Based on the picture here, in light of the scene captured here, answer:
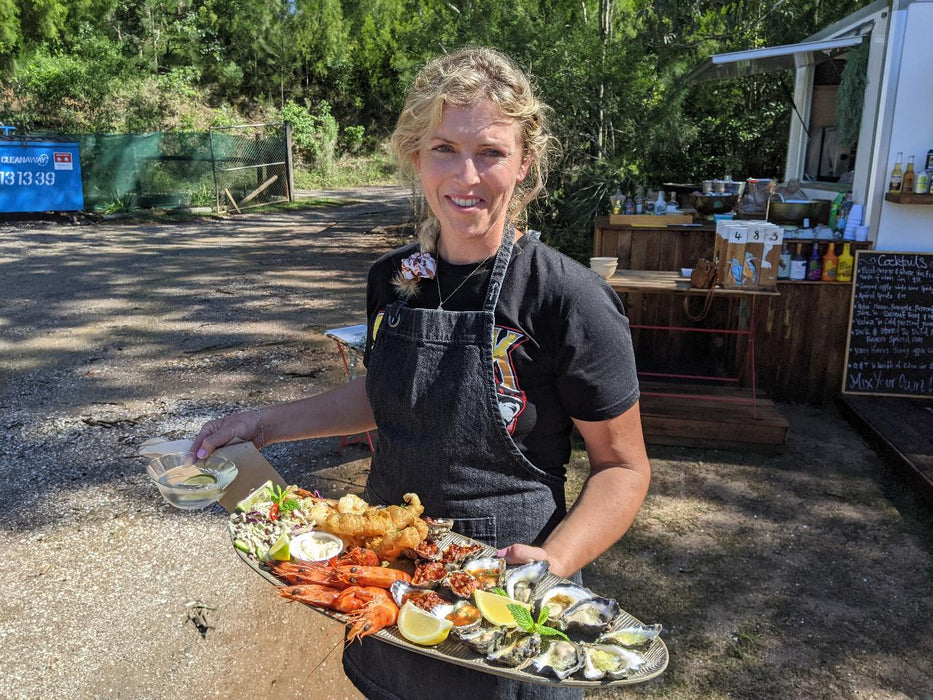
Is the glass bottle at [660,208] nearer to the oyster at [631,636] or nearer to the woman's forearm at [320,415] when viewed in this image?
the woman's forearm at [320,415]

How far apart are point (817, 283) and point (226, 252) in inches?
421

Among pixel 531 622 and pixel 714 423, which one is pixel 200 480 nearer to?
pixel 531 622

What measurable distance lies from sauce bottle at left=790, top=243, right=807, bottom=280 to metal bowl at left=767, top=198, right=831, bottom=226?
0.50 meters

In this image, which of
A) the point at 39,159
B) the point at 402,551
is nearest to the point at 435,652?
the point at 402,551

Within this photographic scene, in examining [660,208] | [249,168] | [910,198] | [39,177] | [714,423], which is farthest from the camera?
[249,168]

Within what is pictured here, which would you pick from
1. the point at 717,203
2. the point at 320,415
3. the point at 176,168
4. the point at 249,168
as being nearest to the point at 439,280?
the point at 320,415

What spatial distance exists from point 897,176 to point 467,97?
556cm

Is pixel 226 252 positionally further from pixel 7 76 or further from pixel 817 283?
pixel 7 76

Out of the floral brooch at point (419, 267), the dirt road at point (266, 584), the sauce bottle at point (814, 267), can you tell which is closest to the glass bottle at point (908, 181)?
the sauce bottle at point (814, 267)

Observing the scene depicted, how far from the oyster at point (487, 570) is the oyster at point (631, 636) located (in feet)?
0.73

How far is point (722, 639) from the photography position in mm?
3428

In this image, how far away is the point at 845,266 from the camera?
594 cm

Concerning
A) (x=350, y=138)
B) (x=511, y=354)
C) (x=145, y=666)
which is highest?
(x=350, y=138)

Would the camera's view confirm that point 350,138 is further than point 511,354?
Yes
